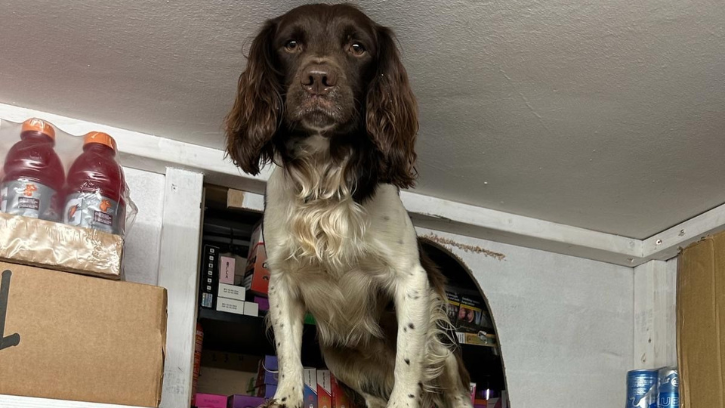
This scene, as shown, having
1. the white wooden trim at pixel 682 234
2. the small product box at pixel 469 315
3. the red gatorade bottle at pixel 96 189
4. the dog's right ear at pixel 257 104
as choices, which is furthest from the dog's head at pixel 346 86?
the white wooden trim at pixel 682 234

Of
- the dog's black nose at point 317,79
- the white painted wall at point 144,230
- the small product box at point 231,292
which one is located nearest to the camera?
the dog's black nose at point 317,79

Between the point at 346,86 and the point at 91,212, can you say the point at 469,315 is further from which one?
the point at 91,212

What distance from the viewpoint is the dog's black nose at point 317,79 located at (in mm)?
1859

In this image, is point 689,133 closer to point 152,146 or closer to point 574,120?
point 574,120

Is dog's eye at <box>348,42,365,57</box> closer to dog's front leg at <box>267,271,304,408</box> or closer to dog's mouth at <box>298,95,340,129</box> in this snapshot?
dog's mouth at <box>298,95,340,129</box>

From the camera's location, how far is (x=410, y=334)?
7.13 ft

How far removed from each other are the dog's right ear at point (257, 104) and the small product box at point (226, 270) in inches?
29.0

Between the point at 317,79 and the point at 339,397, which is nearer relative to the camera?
the point at 317,79

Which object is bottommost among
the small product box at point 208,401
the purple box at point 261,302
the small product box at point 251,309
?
the small product box at point 208,401

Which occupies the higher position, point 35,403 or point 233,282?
point 233,282

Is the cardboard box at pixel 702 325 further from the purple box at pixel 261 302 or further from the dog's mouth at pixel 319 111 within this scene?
the purple box at pixel 261 302

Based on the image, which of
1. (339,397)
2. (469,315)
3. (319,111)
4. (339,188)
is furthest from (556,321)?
(319,111)

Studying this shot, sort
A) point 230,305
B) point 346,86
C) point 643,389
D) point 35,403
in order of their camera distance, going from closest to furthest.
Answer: point 35,403 → point 346,86 → point 230,305 → point 643,389

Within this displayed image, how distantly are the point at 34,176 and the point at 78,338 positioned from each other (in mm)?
403
